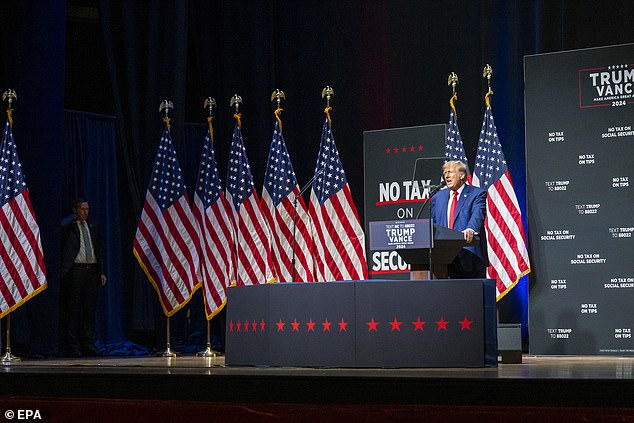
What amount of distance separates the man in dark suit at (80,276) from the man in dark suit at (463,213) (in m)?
3.53

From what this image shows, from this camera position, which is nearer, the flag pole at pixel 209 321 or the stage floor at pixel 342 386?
the stage floor at pixel 342 386

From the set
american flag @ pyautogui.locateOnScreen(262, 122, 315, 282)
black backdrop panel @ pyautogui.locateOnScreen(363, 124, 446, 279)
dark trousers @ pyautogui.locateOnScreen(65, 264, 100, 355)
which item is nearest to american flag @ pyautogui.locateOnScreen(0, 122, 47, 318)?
dark trousers @ pyautogui.locateOnScreen(65, 264, 100, 355)

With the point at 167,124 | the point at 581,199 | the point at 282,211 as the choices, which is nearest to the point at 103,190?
the point at 167,124

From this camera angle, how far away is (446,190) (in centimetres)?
735

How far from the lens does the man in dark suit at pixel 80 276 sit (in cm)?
880

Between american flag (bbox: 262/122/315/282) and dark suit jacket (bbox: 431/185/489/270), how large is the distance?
1.49 m

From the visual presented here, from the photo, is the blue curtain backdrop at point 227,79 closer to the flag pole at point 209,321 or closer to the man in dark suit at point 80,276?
the man in dark suit at point 80,276

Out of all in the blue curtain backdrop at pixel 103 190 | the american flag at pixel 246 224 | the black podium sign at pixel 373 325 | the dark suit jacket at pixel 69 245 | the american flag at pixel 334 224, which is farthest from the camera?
the blue curtain backdrop at pixel 103 190

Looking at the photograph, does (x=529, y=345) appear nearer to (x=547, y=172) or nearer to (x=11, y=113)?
(x=547, y=172)

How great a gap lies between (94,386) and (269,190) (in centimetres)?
476

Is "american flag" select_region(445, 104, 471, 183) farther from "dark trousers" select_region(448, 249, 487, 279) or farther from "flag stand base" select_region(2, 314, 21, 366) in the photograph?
"flag stand base" select_region(2, 314, 21, 366)

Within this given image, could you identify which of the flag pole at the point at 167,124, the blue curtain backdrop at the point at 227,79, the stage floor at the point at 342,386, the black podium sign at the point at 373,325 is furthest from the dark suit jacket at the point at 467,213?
the stage floor at the point at 342,386

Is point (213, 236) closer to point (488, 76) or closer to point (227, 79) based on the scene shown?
point (227, 79)

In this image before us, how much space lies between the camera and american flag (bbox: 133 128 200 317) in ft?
28.5
